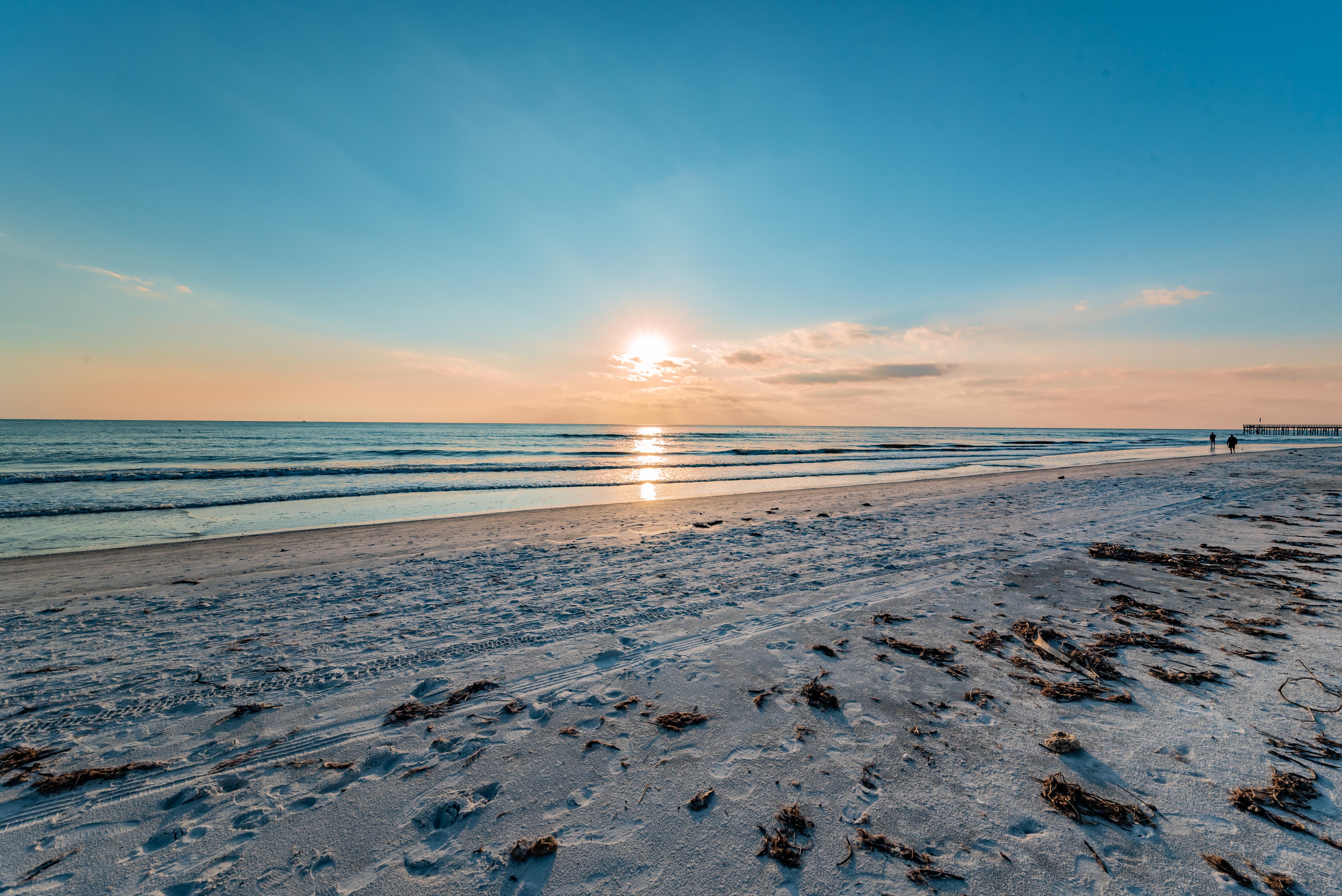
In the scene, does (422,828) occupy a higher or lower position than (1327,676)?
lower

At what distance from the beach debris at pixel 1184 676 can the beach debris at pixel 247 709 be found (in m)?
7.98

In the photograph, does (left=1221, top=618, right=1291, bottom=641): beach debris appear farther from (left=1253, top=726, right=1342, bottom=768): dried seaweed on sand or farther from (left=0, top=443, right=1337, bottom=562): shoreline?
(left=0, top=443, right=1337, bottom=562): shoreline

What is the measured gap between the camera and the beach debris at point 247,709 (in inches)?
165

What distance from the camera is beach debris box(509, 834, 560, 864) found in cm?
280

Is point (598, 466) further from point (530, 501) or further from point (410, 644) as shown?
point (410, 644)

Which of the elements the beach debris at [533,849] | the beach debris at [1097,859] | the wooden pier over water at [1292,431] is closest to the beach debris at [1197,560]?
the beach debris at [1097,859]

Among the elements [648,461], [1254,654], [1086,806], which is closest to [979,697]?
[1086,806]

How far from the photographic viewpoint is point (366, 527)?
12.7m

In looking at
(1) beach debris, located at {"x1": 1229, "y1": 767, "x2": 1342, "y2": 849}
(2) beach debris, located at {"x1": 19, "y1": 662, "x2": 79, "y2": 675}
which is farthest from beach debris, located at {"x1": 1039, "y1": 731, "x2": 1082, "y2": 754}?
(2) beach debris, located at {"x1": 19, "y1": 662, "x2": 79, "y2": 675}

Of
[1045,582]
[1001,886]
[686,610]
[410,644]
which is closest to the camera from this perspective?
[1001,886]

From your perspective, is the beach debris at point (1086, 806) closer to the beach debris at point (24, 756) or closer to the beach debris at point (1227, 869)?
the beach debris at point (1227, 869)

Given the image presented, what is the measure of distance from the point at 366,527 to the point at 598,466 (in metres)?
20.8

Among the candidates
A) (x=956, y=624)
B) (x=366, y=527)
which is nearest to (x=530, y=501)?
(x=366, y=527)

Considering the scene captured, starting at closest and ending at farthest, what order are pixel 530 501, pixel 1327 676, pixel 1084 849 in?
1. pixel 1084 849
2. pixel 1327 676
3. pixel 530 501
